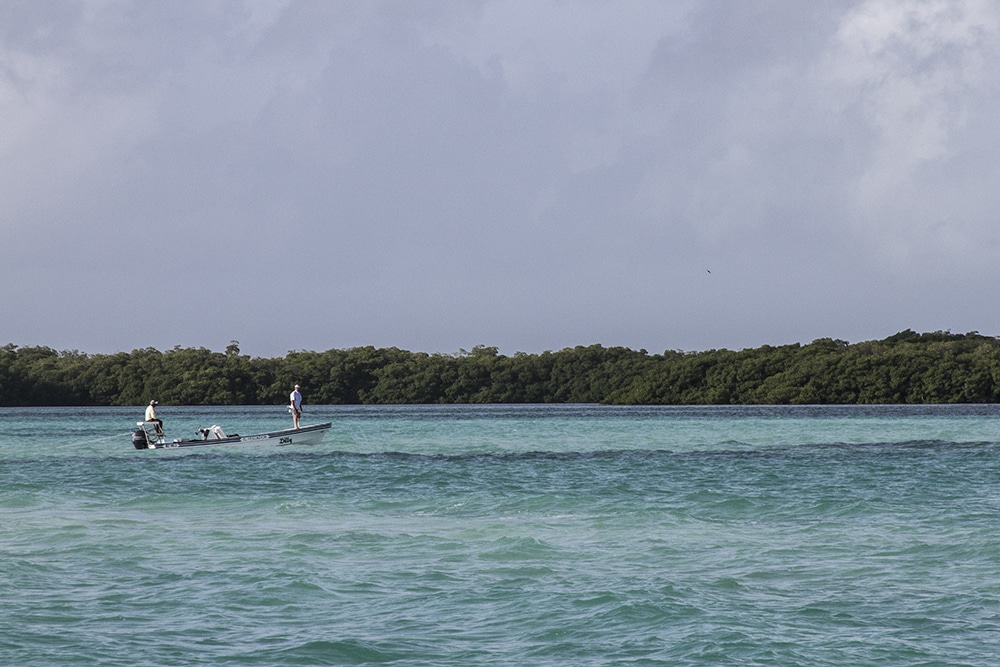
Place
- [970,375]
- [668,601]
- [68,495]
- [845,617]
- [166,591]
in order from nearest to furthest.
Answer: [845,617]
[668,601]
[166,591]
[68,495]
[970,375]

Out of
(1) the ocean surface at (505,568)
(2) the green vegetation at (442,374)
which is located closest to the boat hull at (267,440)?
(1) the ocean surface at (505,568)

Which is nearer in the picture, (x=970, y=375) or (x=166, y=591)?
(x=166, y=591)

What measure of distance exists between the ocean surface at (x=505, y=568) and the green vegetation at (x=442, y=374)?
103m

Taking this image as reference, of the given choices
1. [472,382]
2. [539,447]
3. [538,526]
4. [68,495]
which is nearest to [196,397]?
[472,382]

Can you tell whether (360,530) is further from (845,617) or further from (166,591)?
(845,617)

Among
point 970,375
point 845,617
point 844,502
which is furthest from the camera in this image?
point 970,375

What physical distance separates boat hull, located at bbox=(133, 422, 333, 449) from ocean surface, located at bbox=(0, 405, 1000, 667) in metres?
7.20

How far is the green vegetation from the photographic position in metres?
134

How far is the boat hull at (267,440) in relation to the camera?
40.0 metres

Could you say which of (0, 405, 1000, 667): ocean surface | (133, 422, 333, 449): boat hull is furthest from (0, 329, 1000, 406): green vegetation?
(0, 405, 1000, 667): ocean surface

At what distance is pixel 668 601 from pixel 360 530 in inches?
292

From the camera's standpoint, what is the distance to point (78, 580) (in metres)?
14.8

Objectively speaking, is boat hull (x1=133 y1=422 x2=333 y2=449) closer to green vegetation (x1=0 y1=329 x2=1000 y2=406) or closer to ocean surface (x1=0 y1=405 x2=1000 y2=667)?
ocean surface (x1=0 y1=405 x2=1000 y2=667)

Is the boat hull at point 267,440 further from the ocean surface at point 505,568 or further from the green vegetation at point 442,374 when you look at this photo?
the green vegetation at point 442,374
